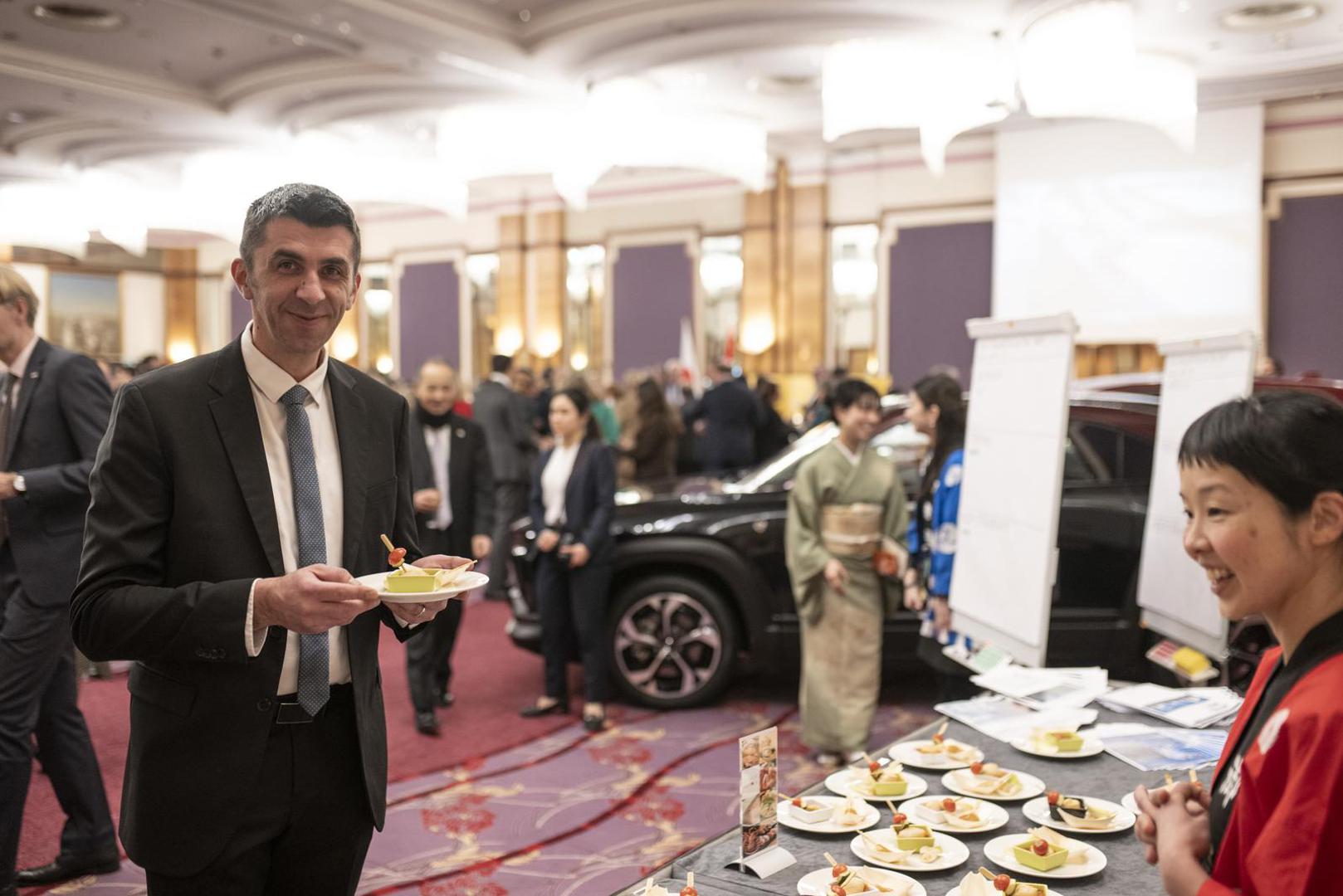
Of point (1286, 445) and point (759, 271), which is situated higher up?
point (759, 271)

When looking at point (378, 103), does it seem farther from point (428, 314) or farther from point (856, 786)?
point (856, 786)

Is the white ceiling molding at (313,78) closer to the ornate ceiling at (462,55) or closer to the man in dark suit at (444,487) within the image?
the ornate ceiling at (462,55)

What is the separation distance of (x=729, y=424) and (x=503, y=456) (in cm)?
189

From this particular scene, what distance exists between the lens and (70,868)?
3.51 metres

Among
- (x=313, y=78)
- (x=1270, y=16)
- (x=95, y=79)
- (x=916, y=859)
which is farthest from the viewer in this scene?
(x=95, y=79)

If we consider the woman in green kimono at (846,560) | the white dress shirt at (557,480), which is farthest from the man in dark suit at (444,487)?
the woman in green kimono at (846,560)

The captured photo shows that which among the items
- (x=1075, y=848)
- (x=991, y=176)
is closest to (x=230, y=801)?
(x=1075, y=848)

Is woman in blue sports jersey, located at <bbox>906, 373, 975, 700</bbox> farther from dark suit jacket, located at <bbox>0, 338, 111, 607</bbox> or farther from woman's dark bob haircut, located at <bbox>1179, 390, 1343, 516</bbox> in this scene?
dark suit jacket, located at <bbox>0, 338, 111, 607</bbox>

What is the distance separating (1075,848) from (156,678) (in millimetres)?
1561

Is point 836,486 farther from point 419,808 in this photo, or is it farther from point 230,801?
point 230,801

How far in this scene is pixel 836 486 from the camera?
458 cm

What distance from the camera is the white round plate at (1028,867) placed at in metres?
1.92

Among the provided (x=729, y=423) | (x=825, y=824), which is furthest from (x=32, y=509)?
(x=729, y=423)

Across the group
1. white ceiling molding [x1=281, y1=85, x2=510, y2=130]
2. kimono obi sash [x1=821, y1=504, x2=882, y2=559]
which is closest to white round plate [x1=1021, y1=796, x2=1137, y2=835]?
kimono obi sash [x1=821, y1=504, x2=882, y2=559]
